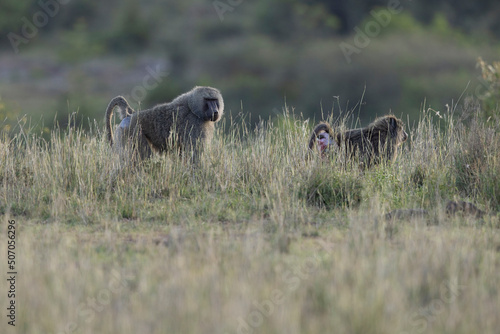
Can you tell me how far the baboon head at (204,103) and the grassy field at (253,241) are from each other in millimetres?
341

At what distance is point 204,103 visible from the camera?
7.43 m

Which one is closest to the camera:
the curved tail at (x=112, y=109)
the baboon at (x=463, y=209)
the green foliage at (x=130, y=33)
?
the baboon at (x=463, y=209)

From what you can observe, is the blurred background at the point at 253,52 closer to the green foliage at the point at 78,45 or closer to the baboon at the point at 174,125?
the green foliage at the point at 78,45

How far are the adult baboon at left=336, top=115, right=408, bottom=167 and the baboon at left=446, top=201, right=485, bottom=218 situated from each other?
4.56 ft

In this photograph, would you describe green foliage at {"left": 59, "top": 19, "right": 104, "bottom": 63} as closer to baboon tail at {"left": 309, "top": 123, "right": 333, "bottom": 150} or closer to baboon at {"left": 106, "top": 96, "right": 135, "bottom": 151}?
baboon at {"left": 106, "top": 96, "right": 135, "bottom": 151}

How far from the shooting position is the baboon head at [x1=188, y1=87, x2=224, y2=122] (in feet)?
24.3

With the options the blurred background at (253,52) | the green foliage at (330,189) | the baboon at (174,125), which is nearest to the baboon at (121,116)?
the baboon at (174,125)

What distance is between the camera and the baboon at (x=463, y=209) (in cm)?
554

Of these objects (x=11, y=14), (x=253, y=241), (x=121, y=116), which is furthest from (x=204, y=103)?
(x=11, y=14)

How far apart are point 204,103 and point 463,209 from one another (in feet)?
9.39

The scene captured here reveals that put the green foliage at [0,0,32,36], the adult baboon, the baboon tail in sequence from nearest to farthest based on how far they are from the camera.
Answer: the baboon tail → the adult baboon → the green foliage at [0,0,32,36]

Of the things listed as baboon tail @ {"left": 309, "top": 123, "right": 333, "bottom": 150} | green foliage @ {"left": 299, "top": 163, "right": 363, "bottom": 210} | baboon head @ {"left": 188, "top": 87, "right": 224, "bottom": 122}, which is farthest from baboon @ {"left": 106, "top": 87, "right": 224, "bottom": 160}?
green foliage @ {"left": 299, "top": 163, "right": 363, "bottom": 210}

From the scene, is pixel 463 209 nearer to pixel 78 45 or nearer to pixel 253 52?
pixel 253 52

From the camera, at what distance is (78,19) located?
1644 inches
